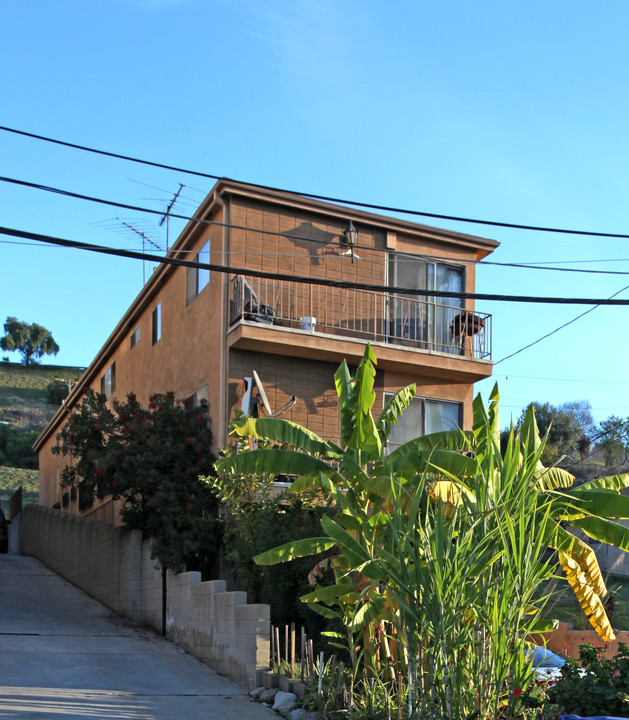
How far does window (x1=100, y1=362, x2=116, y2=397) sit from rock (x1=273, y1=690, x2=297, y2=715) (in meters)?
17.5

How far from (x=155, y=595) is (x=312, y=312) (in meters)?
6.83

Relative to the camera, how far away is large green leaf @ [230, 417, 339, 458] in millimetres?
11648

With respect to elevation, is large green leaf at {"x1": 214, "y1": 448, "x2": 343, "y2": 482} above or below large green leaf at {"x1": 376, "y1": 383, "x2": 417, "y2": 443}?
below

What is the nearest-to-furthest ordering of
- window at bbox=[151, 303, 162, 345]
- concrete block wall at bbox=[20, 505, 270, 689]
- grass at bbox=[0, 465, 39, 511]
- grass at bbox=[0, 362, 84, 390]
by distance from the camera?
1. concrete block wall at bbox=[20, 505, 270, 689]
2. window at bbox=[151, 303, 162, 345]
3. grass at bbox=[0, 465, 39, 511]
4. grass at bbox=[0, 362, 84, 390]

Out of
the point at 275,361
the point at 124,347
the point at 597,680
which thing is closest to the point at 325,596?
the point at 597,680

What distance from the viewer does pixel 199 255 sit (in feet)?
64.5

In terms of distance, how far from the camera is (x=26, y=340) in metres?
94.9

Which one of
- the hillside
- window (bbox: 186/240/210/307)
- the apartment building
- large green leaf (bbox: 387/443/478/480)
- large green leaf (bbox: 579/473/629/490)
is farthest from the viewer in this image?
the hillside

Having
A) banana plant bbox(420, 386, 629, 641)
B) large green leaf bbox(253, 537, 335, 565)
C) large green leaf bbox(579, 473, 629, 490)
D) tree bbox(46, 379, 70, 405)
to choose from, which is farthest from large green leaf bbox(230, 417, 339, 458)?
tree bbox(46, 379, 70, 405)

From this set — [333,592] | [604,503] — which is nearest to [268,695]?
[333,592]

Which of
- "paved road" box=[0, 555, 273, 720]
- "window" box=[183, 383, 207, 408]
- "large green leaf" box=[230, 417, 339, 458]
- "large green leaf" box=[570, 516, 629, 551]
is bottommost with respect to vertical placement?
"paved road" box=[0, 555, 273, 720]

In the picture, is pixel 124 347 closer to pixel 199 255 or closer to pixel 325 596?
pixel 199 255

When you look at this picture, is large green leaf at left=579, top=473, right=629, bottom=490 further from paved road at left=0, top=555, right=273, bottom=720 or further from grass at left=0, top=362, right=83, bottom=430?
grass at left=0, top=362, right=83, bottom=430

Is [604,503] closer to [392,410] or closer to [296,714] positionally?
[392,410]
